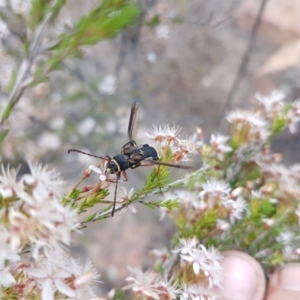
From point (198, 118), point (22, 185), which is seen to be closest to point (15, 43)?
point (198, 118)

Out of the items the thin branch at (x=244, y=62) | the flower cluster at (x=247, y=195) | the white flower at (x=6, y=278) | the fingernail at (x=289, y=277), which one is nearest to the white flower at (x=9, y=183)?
the white flower at (x=6, y=278)

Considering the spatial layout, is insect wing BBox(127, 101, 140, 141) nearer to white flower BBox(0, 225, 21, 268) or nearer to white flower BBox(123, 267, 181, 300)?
white flower BBox(123, 267, 181, 300)

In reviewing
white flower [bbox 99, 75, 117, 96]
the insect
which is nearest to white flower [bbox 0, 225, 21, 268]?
the insect

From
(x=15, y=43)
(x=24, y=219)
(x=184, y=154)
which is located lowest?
(x=24, y=219)

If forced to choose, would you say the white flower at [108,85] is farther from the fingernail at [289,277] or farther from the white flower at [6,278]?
the white flower at [6,278]

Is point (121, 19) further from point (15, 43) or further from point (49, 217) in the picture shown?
point (15, 43)

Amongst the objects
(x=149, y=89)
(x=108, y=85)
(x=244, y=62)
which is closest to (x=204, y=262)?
(x=108, y=85)
